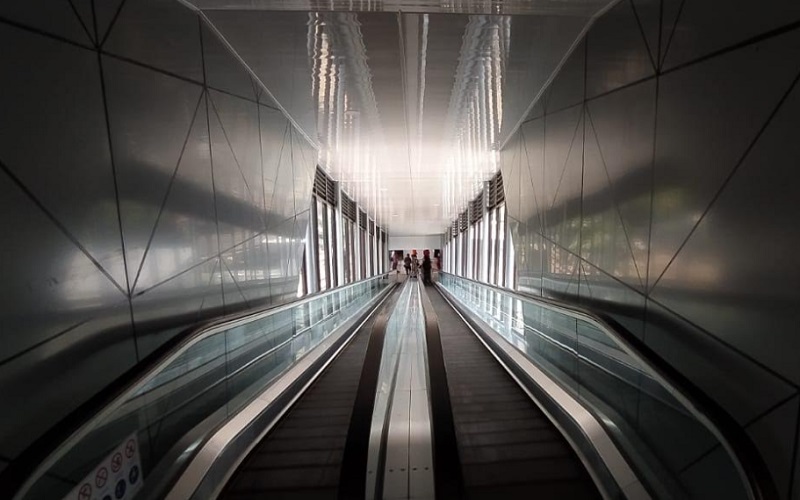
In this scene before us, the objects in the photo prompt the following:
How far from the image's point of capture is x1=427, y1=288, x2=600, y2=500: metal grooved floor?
6.97ft

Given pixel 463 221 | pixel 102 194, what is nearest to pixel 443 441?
pixel 102 194

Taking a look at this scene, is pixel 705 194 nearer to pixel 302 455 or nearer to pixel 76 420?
pixel 302 455

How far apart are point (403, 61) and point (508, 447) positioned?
4.20 m

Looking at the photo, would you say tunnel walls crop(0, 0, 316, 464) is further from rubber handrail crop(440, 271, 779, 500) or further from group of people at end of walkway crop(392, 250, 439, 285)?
group of people at end of walkway crop(392, 250, 439, 285)

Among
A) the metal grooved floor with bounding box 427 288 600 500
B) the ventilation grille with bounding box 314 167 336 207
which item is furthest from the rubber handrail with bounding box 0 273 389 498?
the ventilation grille with bounding box 314 167 336 207

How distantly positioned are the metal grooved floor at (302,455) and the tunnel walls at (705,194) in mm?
2193

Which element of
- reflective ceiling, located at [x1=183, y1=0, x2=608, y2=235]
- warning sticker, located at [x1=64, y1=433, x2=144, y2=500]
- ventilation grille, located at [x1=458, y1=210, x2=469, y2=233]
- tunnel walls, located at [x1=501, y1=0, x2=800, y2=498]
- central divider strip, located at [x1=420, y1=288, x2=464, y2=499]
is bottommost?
warning sticker, located at [x1=64, y1=433, x2=144, y2=500]

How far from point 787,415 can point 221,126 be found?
5042mm

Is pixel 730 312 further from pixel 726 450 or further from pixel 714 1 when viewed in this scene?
pixel 714 1

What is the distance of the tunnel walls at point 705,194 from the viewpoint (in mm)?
1589

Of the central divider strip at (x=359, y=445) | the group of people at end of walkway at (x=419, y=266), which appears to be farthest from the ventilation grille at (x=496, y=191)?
the central divider strip at (x=359, y=445)

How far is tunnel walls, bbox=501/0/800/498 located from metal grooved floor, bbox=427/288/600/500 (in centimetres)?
70

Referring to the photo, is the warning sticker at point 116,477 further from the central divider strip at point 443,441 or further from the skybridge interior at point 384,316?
the central divider strip at point 443,441

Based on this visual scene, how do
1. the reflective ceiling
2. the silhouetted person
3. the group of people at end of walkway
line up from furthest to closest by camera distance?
the group of people at end of walkway, the silhouetted person, the reflective ceiling
